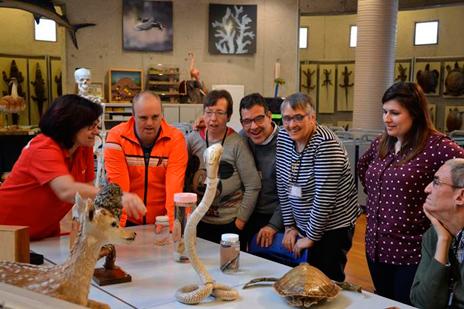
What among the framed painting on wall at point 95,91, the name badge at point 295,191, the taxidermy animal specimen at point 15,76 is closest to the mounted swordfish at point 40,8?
the framed painting on wall at point 95,91

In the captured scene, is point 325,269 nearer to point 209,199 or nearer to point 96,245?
point 209,199

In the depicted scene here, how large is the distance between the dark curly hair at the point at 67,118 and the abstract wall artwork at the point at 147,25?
20.4 feet

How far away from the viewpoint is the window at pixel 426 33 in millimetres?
11453

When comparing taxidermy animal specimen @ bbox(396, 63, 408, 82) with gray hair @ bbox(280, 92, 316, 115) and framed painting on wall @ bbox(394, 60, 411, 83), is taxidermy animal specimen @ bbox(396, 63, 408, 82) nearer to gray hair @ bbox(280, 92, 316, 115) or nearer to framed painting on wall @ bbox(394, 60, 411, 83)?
framed painting on wall @ bbox(394, 60, 411, 83)

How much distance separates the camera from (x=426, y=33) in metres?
11.6

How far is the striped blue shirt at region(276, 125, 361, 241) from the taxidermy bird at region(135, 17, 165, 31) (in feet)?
19.8

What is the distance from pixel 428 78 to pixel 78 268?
436 inches

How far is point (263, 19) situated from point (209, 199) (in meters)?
7.58

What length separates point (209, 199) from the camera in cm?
180

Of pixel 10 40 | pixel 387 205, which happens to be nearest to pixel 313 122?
pixel 387 205

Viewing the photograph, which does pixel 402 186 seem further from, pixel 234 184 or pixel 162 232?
pixel 162 232

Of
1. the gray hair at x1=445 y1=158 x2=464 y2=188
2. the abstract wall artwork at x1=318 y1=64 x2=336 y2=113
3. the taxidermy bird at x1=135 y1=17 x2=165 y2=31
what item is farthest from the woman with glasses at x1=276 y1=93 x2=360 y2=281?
the abstract wall artwork at x1=318 y1=64 x2=336 y2=113

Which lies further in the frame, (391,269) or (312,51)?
(312,51)

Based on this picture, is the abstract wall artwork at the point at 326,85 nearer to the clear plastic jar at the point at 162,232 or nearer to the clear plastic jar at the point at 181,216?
the clear plastic jar at the point at 162,232
